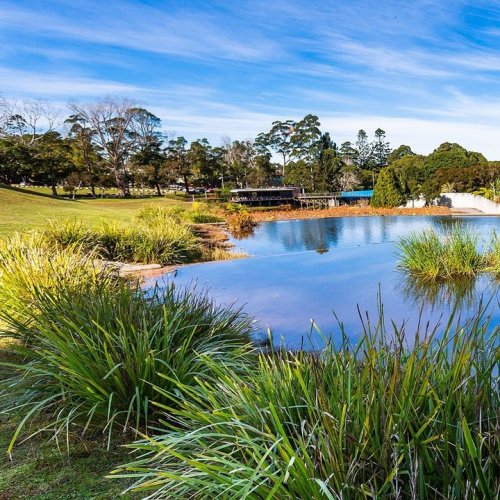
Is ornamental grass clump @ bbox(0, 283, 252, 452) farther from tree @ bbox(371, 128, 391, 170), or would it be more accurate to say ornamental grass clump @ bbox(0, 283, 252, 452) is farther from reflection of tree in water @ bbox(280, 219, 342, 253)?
tree @ bbox(371, 128, 391, 170)

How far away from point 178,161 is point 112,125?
6944 millimetres

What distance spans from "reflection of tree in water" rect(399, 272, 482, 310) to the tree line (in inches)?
923

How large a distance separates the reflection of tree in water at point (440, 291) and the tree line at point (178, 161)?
23.4m

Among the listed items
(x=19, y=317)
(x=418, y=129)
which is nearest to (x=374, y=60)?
(x=418, y=129)

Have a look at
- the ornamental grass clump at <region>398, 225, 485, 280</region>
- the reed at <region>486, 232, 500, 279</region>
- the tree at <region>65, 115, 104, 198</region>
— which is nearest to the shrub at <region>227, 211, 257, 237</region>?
the ornamental grass clump at <region>398, 225, 485, 280</region>

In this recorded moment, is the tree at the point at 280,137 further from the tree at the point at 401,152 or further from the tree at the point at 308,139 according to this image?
the tree at the point at 401,152

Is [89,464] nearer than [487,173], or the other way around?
[89,464]

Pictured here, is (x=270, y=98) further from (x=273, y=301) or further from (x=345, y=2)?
(x=273, y=301)

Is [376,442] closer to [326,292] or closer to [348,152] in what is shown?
[326,292]

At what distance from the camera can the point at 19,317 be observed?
3059 millimetres

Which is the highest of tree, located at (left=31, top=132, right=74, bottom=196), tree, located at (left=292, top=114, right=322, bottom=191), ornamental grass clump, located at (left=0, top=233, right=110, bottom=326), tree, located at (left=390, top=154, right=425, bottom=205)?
tree, located at (left=292, top=114, right=322, bottom=191)

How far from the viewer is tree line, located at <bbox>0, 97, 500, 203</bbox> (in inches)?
1134

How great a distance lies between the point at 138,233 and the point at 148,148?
34.1m

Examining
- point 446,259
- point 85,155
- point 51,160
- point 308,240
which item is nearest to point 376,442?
point 446,259
